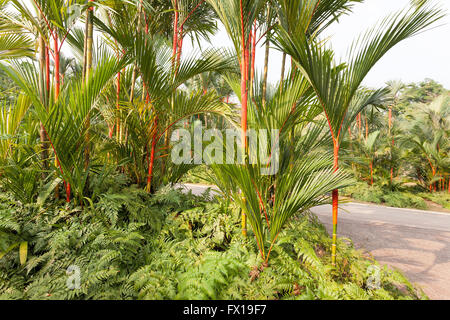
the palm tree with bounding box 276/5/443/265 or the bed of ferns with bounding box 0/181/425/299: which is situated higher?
the palm tree with bounding box 276/5/443/265

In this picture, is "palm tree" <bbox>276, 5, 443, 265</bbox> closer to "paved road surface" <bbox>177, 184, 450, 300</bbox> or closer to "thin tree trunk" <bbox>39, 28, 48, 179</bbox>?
"paved road surface" <bbox>177, 184, 450, 300</bbox>

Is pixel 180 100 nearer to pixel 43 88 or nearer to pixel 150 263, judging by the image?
pixel 43 88

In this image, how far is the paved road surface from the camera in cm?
179

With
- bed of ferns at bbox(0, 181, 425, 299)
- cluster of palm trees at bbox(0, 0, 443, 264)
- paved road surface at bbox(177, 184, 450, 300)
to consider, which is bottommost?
paved road surface at bbox(177, 184, 450, 300)

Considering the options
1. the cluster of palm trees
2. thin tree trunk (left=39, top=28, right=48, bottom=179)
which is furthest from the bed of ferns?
thin tree trunk (left=39, top=28, right=48, bottom=179)

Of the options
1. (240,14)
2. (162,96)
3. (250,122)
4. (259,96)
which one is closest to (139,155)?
(162,96)

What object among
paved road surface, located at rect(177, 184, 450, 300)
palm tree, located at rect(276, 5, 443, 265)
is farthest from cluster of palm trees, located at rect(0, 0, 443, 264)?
paved road surface, located at rect(177, 184, 450, 300)

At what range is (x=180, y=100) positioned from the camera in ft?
7.47

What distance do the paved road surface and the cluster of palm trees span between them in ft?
3.00

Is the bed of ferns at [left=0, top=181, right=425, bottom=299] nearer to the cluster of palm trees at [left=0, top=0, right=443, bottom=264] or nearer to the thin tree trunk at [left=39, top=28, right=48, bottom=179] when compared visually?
the cluster of palm trees at [left=0, top=0, right=443, bottom=264]

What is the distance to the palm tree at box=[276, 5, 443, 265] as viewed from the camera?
119cm

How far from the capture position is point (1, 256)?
1346 millimetres

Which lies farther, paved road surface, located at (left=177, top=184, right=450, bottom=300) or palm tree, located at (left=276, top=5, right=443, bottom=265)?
paved road surface, located at (left=177, top=184, right=450, bottom=300)
